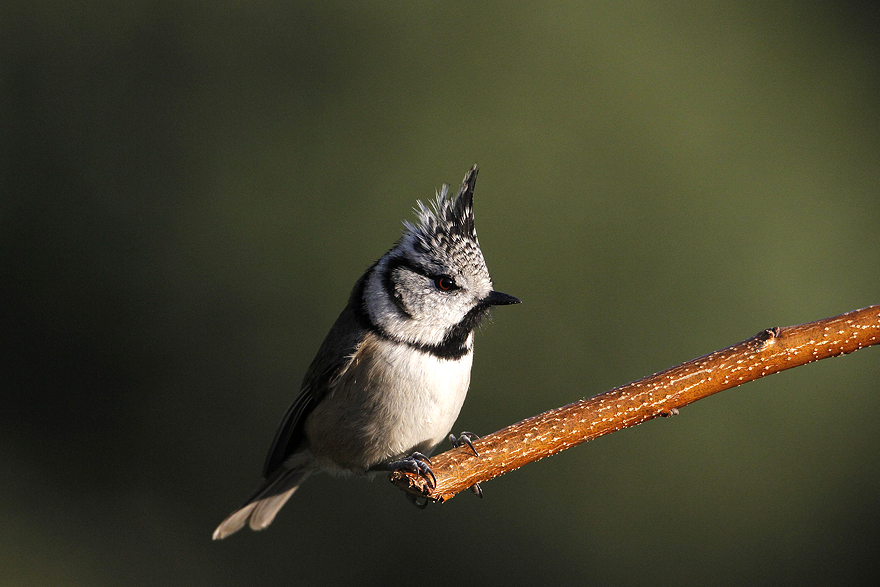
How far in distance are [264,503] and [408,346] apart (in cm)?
114

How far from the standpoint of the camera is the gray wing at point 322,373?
7.68ft

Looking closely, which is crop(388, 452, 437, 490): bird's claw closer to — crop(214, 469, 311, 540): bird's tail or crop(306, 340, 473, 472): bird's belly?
crop(306, 340, 473, 472): bird's belly

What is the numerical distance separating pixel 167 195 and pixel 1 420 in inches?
83.3

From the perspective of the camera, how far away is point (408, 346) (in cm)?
219

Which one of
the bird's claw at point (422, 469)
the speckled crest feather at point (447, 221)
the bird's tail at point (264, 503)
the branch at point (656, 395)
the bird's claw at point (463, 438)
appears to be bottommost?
the bird's tail at point (264, 503)

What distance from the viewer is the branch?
1.53 m

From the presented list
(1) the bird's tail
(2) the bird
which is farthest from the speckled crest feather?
(1) the bird's tail

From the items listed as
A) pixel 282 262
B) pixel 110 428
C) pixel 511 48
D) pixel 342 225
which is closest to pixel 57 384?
pixel 110 428

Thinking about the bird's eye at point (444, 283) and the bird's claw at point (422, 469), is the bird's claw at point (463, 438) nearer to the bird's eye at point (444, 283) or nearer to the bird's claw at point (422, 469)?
the bird's claw at point (422, 469)

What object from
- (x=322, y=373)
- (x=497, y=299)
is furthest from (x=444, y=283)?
(x=322, y=373)

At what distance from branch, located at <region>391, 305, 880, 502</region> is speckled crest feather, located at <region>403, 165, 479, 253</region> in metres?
0.68

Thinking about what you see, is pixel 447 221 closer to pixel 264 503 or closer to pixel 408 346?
pixel 408 346

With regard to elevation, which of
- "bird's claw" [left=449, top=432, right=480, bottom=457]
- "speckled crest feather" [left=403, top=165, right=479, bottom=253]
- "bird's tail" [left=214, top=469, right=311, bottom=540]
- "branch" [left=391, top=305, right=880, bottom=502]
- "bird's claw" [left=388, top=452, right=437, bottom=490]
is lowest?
"bird's tail" [left=214, top=469, right=311, bottom=540]

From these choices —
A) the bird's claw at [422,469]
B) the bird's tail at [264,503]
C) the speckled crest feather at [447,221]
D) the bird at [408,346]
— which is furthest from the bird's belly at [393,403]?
the bird's tail at [264,503]
